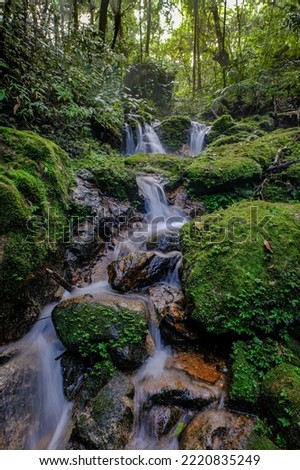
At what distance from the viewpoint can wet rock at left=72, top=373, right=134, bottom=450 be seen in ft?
8.84

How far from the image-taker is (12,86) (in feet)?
17.6

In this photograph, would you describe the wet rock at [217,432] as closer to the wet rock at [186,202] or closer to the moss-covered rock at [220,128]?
the wet rock at [186,202]

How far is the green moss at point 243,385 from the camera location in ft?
A: 9.40

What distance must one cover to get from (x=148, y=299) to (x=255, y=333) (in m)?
1.64

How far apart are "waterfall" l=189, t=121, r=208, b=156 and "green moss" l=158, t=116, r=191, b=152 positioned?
0.23m

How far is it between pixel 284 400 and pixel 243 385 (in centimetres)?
42

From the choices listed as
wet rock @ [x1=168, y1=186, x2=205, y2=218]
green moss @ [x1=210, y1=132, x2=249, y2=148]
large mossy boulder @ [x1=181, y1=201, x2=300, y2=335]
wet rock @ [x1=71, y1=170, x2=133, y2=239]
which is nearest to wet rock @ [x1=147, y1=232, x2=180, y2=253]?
large mossy boulder @ [x1=181, y1=201, x2=300, y2=335]

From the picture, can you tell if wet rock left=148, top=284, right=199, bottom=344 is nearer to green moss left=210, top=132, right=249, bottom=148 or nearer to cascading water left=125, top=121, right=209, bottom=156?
green moss left=210, top=132, right=249, bottom=148

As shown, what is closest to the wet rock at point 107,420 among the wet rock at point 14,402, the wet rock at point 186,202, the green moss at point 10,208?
the wet rock at point 14,402

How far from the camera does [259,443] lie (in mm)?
2559

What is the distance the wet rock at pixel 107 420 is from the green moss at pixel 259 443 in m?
1.19

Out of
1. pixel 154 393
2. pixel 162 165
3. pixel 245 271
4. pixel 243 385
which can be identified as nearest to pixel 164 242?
pixel 245 271

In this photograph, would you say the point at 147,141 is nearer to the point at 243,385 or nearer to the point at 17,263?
the point at 17,263

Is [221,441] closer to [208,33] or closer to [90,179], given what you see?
[90,179]
